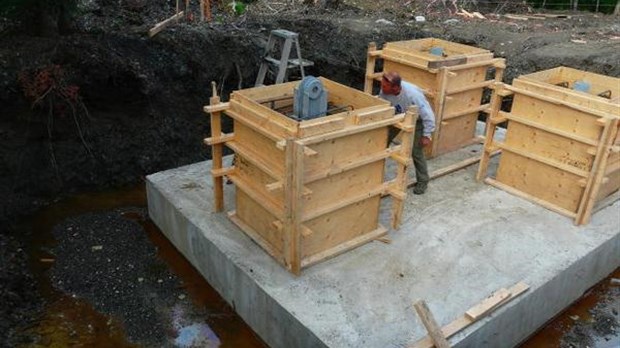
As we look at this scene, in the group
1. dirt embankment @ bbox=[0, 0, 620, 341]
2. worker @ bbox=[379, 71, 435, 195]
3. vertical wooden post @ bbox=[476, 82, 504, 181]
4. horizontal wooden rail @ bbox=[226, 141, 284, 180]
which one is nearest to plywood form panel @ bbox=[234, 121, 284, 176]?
horizontal wooden rail @ bbox=[226, 141, 284, 180]

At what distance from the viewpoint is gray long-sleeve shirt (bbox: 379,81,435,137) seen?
6.56 metres

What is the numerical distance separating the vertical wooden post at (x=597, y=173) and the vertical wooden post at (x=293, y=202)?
3860 mm

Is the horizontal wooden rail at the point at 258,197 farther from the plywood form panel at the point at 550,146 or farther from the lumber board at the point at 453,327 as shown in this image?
the plywood form panel at the point at 550,146

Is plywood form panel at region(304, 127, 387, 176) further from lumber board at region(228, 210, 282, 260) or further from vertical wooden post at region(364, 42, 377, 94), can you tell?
vertical wooden post at region(364, 42, 377, 94)

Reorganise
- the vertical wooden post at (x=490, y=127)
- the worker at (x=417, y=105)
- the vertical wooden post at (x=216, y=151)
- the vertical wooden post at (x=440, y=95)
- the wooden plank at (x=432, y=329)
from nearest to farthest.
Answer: the wooden plank at (x=432, y=329) → the vertical wooden post at (x=216, y=151) → the worker at (x=417, y=105) → the vertical wooden post at (x=490, y=127) → the vertical wooden post at (x=440, y=95)

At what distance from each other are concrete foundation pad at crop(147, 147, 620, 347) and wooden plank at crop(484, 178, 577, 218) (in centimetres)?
9

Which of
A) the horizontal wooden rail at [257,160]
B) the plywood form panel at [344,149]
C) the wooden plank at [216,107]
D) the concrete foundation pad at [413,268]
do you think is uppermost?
the wooden plank at [216,107]

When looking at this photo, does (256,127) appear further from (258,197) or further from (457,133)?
(457,133)

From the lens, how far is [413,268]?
5.53m

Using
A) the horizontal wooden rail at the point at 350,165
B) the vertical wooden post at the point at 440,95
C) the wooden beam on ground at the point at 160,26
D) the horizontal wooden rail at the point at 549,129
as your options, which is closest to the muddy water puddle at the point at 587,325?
the horizontal wooden rail at the point at 549,129

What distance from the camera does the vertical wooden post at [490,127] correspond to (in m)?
6.99

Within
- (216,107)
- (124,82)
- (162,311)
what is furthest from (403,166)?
(124,82)

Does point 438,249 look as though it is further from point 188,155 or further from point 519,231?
point 188,155

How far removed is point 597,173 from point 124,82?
757 centimetres
